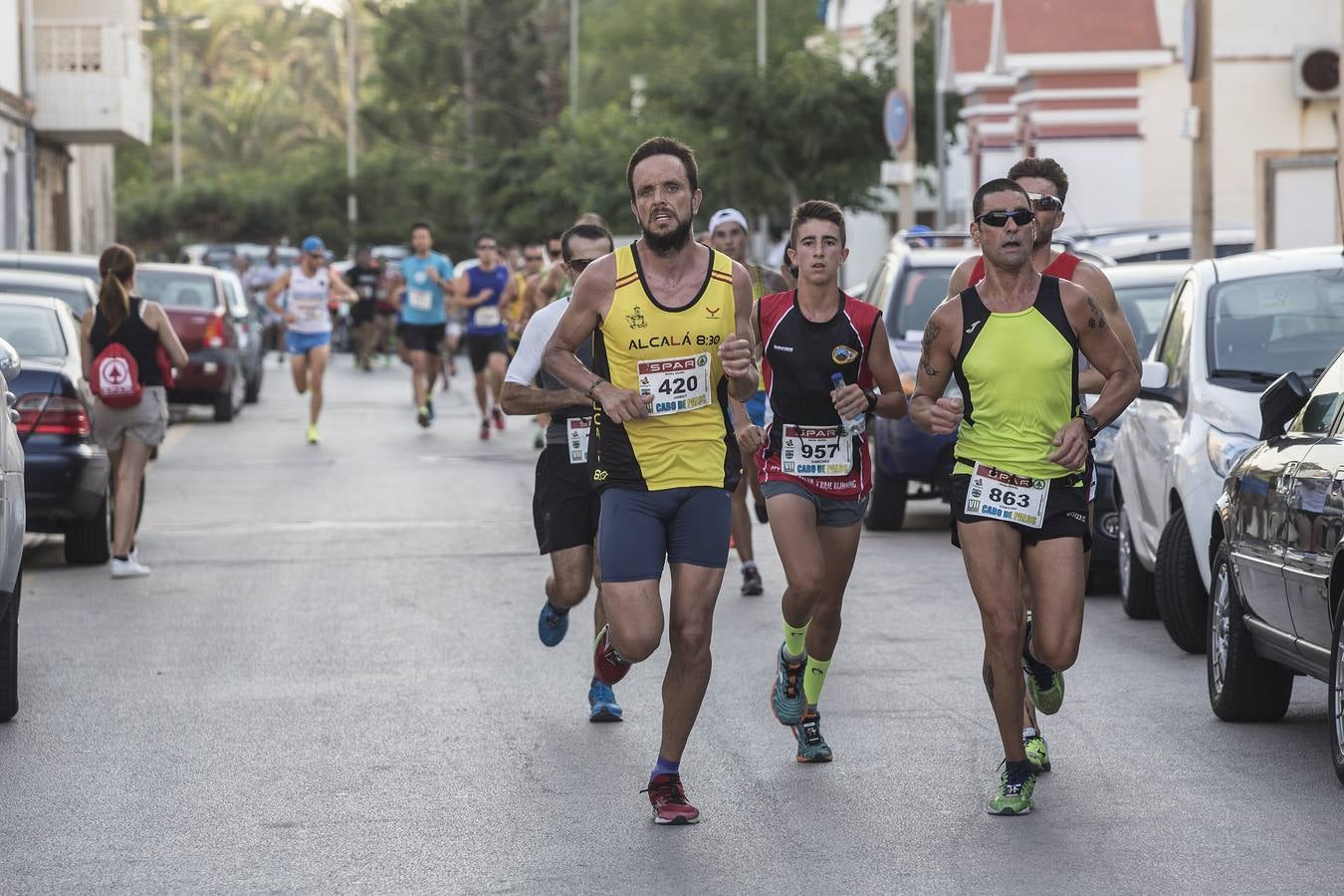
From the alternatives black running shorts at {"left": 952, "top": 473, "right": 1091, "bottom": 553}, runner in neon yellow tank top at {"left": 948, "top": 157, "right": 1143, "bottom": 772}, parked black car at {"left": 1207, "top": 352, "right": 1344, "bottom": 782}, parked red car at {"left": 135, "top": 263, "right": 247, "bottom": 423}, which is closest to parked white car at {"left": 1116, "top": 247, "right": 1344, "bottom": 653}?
parked black car at {"left": 1207, "top": 352, "right": 1344, "bottom": 782}

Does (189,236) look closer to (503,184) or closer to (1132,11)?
(503,184)

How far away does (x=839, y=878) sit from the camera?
630 cm

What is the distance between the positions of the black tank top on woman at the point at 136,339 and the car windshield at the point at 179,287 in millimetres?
12636

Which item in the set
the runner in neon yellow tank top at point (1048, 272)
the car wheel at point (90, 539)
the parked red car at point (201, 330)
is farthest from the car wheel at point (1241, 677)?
the parked red car at point (201, 330)

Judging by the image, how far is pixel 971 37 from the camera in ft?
141

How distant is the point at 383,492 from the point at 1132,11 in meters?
23.3

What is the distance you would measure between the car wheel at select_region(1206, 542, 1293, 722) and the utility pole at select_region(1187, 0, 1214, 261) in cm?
1244

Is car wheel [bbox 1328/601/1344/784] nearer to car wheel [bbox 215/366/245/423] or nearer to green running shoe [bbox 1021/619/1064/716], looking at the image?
green running shoe [bbox 1021/619/1064/716]

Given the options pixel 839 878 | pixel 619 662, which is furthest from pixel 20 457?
pixel 839 878

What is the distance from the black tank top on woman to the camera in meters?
13.2

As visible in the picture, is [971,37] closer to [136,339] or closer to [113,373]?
[136,339]

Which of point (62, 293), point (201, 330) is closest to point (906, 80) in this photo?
point (201, 330)

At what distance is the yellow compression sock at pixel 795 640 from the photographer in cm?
792

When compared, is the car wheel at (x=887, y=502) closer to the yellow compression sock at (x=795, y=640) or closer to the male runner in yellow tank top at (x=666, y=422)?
the yellow compression sock at (x=795, y=640)
